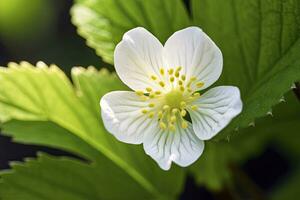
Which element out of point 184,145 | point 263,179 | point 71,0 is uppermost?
point 71,0

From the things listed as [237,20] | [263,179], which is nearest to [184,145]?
[237,20]

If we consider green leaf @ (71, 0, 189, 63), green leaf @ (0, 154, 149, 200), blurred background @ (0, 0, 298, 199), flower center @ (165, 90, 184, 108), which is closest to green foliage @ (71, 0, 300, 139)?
green leaf @ (71, 0, 189, 63)

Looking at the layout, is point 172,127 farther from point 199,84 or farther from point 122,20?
point 122,20

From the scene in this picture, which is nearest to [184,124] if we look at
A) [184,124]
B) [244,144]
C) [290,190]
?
[184,124]

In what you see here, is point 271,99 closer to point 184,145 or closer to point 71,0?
point 184,145

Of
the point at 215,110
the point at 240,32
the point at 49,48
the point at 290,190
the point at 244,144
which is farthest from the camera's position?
the point at 49,48

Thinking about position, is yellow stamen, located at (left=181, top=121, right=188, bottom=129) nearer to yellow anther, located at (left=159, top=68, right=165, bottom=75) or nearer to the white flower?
the white flower

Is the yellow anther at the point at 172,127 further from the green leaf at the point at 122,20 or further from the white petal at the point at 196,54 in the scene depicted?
the green leaf at the point at 122,20

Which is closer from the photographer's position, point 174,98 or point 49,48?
point 174,98
